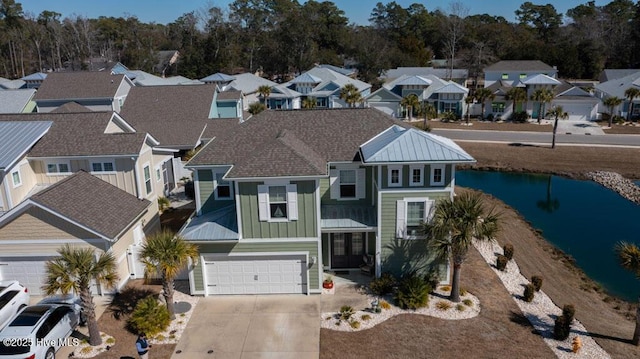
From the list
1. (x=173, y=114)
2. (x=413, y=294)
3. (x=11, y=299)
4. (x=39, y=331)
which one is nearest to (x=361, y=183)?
(x=413, y=294)

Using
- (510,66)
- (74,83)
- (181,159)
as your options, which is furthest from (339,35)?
(181,159)

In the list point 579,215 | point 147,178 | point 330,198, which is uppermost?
point 147,178

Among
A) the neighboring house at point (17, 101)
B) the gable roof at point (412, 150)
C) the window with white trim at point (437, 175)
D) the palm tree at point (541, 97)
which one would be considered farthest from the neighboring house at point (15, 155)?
the palm tree at point (541, 97)

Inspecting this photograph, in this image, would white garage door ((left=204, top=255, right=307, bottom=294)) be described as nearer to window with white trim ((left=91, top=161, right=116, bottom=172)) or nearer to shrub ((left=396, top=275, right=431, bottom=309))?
shrub ((left=396, top=275, right=431, bottom=309))

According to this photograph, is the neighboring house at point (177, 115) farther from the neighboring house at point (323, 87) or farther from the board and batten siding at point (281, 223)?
the neighboring house at point (323, 87)

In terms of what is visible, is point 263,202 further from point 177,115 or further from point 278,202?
point 177,115

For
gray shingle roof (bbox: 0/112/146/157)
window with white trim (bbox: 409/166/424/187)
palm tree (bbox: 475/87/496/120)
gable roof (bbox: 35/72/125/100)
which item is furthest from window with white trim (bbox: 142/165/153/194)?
palm tree (bbox: 475/87/496/120)

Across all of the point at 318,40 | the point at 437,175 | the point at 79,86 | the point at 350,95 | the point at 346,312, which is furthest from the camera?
the point at 318,40
